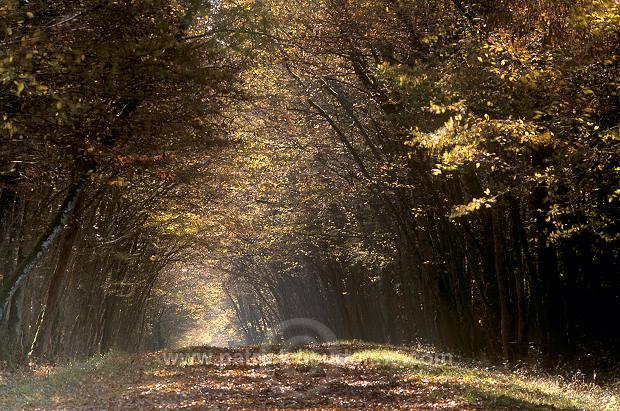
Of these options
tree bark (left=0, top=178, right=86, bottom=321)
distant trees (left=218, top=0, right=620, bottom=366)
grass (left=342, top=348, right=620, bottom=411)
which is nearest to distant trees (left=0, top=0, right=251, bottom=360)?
tree bark (left=0, top=178, right=86, bottom=321)

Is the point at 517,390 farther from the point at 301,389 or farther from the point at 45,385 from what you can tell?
the point at 45,385

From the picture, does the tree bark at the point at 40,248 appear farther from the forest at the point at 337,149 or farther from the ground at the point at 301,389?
the ground at the point at 301,389

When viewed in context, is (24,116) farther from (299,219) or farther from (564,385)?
(299,219)

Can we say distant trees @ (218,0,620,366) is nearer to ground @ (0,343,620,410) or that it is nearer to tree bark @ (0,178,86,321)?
ground @ (0,343,620,410)

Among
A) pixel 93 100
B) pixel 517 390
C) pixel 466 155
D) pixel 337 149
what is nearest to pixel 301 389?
→ pixel 517 390

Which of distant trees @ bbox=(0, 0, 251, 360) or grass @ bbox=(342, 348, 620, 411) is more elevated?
distant trees @ bbox=(0, 0, 251, 360)

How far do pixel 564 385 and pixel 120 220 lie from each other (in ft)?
61.1

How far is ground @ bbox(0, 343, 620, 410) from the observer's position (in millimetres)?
11812

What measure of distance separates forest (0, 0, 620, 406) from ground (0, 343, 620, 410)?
8.43 ft

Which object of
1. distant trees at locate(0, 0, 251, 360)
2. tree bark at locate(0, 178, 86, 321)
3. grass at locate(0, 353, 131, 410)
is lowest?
grass at locate(0, 353, 131, 410)

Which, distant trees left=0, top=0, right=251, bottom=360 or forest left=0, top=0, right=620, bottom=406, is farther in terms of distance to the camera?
forest left=0, top=0, right=620, bottom=406

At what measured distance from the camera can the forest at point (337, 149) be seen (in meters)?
10.9

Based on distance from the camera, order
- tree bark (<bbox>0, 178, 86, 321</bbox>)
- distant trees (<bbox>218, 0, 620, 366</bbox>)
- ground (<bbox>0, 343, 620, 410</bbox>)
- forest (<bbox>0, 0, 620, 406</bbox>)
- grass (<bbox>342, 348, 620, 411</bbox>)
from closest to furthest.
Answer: forest (<bbox>0, 0, 620, 406</bbox>)
distant trees (<bbox>218, 0, 620, 366</bbox>)
grass (<bbox>342, 348, 620, 411</bbox>)
ground (<bbox>0, 343, 620, 410</bbox>)
tree bark (<bbox>0, 178, 86, 321</bbox>)

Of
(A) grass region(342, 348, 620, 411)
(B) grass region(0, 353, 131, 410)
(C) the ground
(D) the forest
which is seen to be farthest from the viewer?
(B) grass region(0, 353, 131, 410)
